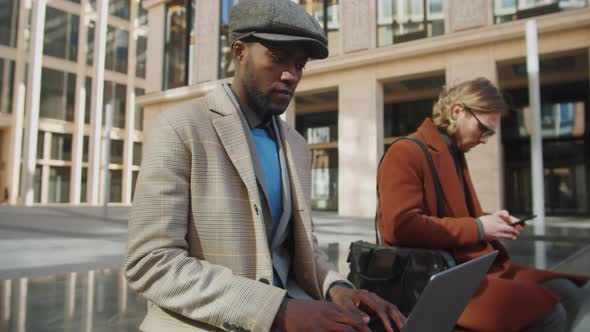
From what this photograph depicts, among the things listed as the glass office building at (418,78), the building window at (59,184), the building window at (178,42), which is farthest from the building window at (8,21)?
the glass office building at (418,78)

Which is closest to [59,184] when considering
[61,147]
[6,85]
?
[61,147]

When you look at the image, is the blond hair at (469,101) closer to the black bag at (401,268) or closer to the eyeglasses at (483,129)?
the eyeglasses at (483,129)

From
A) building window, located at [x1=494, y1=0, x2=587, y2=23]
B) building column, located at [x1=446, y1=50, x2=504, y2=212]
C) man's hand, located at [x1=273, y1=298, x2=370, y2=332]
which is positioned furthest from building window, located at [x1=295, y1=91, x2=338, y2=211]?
man's hand, located at [x1=273, y1=298, x2=370, y2=332]

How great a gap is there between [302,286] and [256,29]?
0.91m

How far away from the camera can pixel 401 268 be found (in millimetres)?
2199

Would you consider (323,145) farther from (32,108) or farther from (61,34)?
(61,34)

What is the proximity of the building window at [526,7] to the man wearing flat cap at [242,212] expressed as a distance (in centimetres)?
1469

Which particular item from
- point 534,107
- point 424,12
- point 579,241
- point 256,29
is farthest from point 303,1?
point 256,29

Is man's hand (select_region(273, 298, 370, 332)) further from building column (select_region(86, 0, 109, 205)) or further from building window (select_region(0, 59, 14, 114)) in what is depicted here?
building column (select_region(86, 0, 109, 205))

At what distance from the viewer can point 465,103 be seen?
2.48m

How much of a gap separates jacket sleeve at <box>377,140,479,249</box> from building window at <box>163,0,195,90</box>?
2036cm

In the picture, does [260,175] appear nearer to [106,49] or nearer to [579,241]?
[579,241]

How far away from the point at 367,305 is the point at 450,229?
1.06 metres

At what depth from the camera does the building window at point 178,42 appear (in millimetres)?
21391
